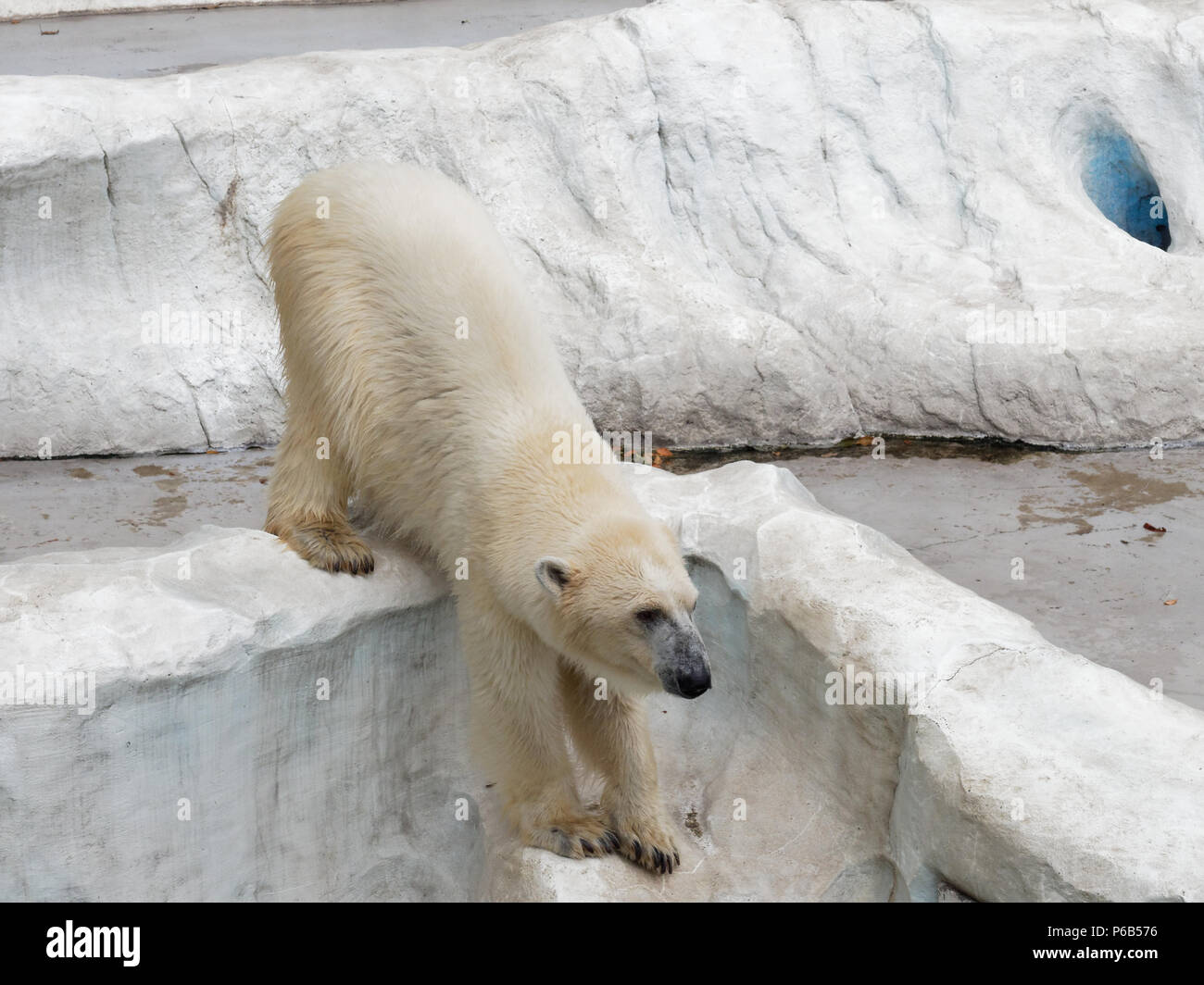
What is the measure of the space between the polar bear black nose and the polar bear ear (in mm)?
391

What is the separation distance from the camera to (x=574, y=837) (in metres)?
3.69

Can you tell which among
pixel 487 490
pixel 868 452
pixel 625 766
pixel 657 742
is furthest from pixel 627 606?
pixel 868 452

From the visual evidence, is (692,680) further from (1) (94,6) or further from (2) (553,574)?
(1) (94,6)

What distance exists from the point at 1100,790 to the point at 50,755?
2.55 metres

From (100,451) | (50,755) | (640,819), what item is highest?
(50,755)

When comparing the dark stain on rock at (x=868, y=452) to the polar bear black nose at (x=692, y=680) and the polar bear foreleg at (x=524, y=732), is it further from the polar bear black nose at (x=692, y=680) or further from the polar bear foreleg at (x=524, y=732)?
the polar bear black nose at (x=692, y=680)

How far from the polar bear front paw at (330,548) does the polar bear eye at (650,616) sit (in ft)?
3.79

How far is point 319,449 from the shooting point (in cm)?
422

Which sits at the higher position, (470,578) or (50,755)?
(470,578)

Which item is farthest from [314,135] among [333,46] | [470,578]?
[470,578]

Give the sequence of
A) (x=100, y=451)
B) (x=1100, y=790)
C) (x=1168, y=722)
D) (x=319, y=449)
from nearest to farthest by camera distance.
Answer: (x=1100, y=790) < (x=1168, y=722) < (x=319, y=449) < (x=100, y=451)

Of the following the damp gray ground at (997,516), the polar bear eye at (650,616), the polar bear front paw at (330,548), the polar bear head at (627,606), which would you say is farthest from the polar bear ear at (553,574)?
the damp gray ground at (997,516)

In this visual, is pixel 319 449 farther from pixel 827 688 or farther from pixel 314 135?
pixel 314 135

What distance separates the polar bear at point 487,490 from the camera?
333 cm
